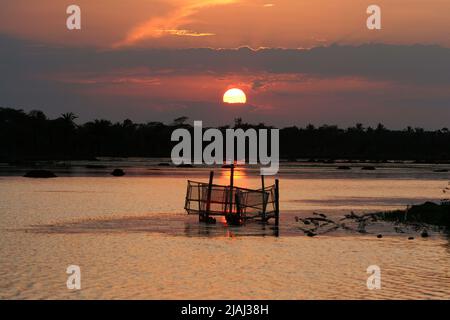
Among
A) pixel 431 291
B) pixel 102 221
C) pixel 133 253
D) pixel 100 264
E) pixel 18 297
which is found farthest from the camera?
pixel 102 221

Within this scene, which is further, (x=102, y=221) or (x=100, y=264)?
(x=102, y=221)

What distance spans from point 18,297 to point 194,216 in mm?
31335

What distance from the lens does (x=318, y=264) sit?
33344 millimetres

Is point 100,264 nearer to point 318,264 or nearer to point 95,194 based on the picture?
point 318,264

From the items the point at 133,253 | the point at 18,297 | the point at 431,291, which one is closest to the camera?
the point at 18,297

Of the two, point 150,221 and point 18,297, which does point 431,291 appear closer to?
point 18,297

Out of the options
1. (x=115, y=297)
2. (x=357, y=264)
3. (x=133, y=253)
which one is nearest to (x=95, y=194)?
(x=133, y=253)

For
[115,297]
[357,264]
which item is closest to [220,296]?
[115,297]

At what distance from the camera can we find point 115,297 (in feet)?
83.5

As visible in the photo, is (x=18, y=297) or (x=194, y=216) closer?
(x=18, y=297)

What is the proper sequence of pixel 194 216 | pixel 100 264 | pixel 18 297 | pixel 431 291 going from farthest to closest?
pixel 194 216
pixel 100 264
pixel 431 291
pixel 18 297
